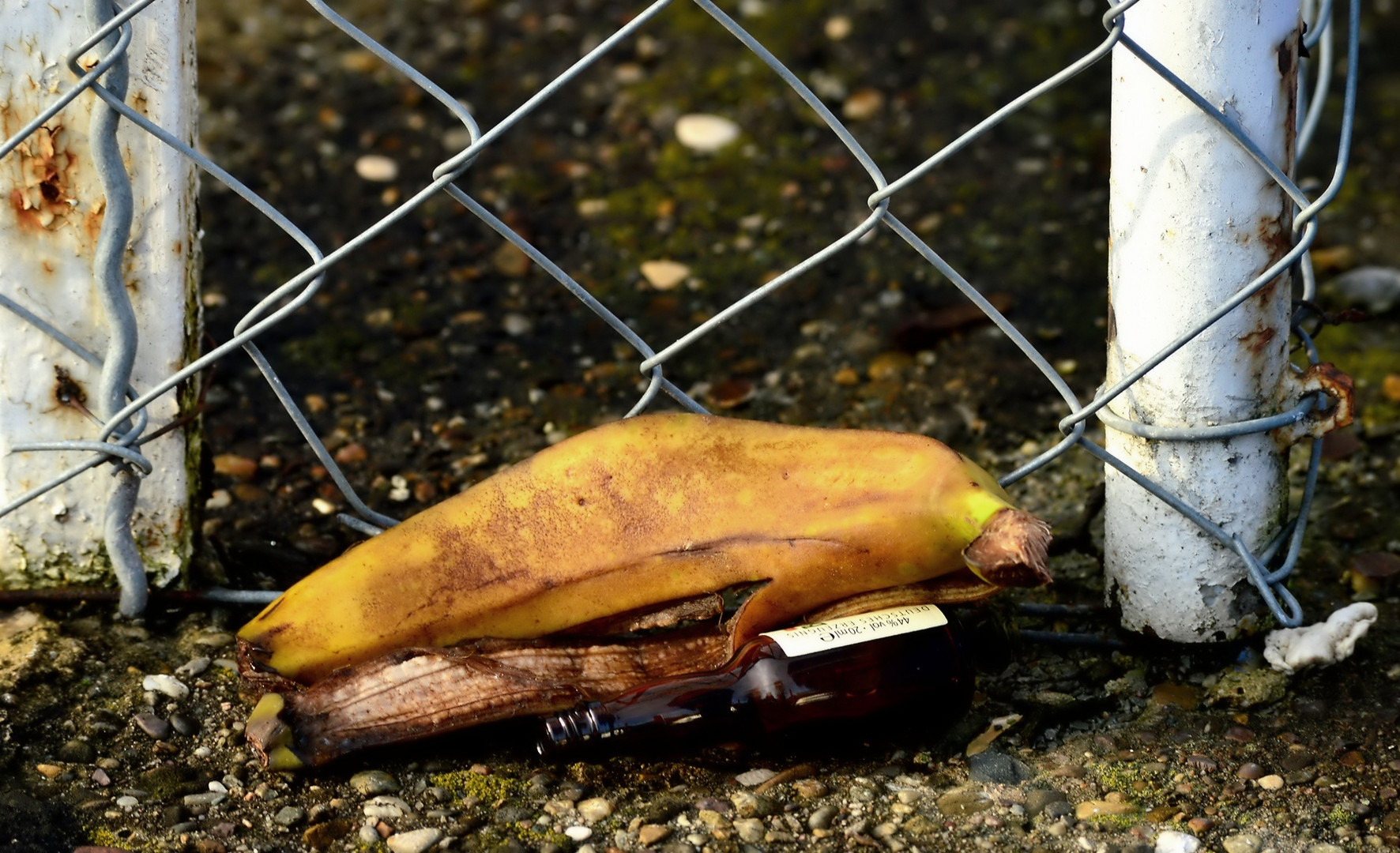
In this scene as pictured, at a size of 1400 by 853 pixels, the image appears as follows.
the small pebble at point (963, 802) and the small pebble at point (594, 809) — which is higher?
the small pebble at point (594, 809)

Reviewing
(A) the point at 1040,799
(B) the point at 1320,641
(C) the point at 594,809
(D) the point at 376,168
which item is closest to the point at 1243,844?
(A) the point at 1040,799

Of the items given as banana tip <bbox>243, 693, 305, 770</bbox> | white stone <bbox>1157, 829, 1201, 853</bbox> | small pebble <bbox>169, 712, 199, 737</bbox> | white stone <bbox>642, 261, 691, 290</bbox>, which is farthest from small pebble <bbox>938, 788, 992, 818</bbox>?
white stone <bbox>642, 261, 691, 290</bbox>

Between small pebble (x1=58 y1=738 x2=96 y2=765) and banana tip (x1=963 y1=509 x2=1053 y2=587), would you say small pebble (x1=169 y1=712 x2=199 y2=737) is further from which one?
banana tip (x1=963 y1=509 x2=1053 y2=587)

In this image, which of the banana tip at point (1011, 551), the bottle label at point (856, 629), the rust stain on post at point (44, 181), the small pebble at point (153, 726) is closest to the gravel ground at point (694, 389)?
the small pebble at point (153, 726)

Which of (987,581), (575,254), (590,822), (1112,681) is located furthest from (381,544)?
(575,254)

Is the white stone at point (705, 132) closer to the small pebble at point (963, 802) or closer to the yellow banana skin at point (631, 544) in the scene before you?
the yellow banana skin at point (631, 544)

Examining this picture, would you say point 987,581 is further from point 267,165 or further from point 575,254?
point 267,165
